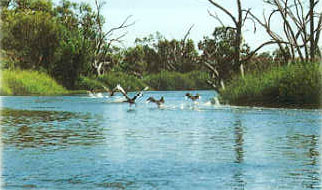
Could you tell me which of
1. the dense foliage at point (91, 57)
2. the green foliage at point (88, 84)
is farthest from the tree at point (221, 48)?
the green foliage at point (88, 84)

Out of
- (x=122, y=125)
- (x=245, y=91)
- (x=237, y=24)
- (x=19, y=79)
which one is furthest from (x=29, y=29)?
(x=122, y=125)

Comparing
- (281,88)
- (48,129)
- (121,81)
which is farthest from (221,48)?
(48,129)

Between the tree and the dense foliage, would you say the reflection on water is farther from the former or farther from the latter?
the tree

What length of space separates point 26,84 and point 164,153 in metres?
41.1

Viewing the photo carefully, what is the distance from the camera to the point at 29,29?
6397cm

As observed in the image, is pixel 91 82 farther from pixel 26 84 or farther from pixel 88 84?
pixel 26 84

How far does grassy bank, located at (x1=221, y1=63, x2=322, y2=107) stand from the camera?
29.2 meters

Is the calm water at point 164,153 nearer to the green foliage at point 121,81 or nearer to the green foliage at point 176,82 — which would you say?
the green foliage at point 121,81

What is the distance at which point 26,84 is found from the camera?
176ft

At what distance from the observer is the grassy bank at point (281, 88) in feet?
96.0

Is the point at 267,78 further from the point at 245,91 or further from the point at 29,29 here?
the point at 29,29

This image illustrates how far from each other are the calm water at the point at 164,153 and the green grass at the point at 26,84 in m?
28.7

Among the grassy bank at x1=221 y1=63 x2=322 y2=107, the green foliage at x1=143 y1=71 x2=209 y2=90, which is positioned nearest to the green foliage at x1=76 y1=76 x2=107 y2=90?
the green foliage at x1=143 y1=71 x2=209 y2=90

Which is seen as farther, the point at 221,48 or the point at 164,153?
the point at 221,48
